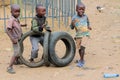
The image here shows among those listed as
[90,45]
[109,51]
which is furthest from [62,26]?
[109,51]

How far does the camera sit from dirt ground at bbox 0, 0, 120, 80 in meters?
6.64

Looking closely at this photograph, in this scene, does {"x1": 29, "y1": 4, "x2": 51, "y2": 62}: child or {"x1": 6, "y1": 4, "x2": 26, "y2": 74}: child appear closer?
{"x1": 6, "y1": 4, "x2": 26, "y2": 74}: child

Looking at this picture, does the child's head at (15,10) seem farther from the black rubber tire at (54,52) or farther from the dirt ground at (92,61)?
the dirt ground at (92,61)

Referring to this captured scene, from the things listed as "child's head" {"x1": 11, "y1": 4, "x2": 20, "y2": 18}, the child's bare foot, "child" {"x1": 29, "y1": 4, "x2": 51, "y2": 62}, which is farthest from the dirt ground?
"child's head" {"x1": 11, "y1": 4, "x2": 20, "y2": 18}

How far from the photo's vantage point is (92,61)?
7.62m

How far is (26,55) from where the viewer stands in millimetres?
8070

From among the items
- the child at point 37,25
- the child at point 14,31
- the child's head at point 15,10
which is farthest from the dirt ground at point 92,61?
the child's head at point 15,10

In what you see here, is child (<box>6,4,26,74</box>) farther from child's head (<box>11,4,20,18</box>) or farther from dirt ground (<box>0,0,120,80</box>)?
dirt ground (<box>0,0,120,80</box>)

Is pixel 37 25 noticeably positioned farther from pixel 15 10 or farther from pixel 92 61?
pixel 92 61

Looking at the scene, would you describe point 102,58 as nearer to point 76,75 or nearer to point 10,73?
point 76,75

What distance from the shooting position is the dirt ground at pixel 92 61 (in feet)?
21.8

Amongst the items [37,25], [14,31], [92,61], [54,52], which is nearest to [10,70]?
[14,31]

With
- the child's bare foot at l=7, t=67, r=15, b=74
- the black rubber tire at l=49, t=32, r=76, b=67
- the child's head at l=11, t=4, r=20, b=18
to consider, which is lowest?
the child's bare foot at l=7, t=67, r=15, b=74

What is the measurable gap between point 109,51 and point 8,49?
2247 millimetres
